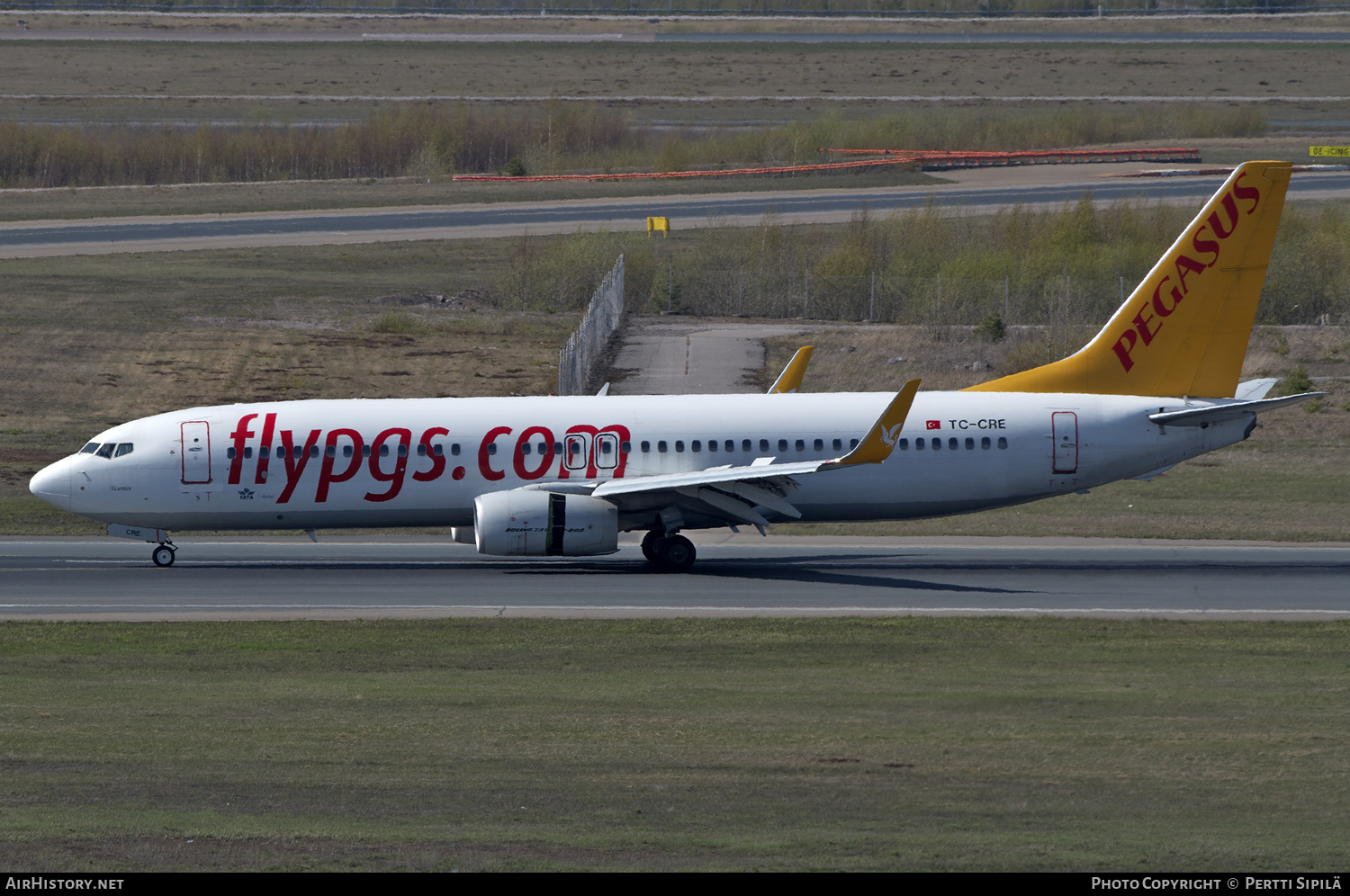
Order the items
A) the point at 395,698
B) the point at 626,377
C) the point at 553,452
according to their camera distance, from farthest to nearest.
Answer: the point at 626,377
the point at 553,452
the point at 395,698

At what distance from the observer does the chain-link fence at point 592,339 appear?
5394 centimetres

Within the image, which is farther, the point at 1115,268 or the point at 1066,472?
the point at 1115,268

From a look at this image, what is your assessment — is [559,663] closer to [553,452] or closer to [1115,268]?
[553,452]

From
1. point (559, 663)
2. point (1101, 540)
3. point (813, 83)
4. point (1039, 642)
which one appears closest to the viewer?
point (559, 663)

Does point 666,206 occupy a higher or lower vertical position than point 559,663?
higher

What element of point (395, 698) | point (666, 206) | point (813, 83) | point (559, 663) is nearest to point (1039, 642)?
point (559, 663)

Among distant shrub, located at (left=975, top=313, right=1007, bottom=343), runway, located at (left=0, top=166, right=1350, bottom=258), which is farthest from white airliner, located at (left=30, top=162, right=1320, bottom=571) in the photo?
runway, located at (left=0, top=166, right=1350, bottom=258)

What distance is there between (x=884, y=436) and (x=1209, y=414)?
7.92m

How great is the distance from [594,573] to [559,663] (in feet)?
33.9

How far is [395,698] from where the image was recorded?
70.6 ft

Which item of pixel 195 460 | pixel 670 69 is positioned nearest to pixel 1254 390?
pixel 195 460

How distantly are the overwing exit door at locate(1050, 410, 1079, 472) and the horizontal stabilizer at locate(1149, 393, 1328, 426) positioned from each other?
1780 millimetres

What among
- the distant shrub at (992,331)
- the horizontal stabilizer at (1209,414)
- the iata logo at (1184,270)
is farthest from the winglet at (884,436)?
the distant shrub at (992,331)

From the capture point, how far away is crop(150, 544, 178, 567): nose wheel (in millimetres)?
35469
